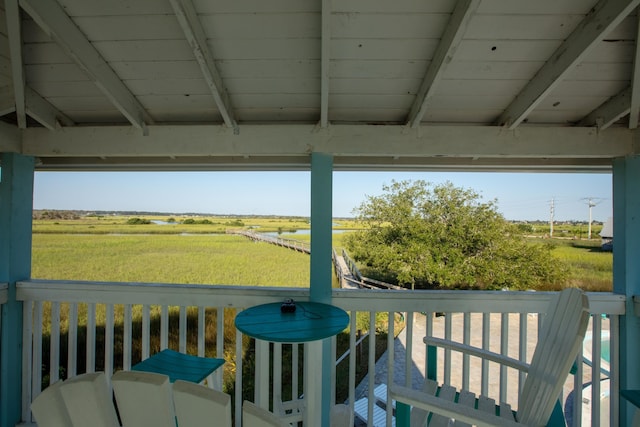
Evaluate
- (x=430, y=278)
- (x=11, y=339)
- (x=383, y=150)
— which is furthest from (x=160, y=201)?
(x=430, y=278)

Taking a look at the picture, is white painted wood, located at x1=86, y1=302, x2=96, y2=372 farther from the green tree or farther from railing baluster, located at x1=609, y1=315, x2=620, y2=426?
the green tree

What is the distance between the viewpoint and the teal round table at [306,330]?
54.9 inches

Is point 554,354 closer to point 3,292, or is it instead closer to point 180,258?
point 3,292

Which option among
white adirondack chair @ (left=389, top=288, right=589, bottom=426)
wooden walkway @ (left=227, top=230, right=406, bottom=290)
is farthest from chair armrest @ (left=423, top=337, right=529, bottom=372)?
wooden walkway @ (left=227, top=230, right=406, bottom=290)

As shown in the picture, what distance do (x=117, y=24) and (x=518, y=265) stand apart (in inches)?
350

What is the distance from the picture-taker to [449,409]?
1029mm

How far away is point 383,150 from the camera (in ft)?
6.48

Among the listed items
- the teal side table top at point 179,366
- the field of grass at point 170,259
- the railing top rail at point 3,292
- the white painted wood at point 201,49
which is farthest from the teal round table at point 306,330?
the field of grass at point 170,259

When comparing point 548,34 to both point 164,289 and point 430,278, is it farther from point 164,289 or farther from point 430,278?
point 430,278

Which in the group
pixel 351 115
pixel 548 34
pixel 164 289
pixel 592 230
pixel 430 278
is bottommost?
pixel 430 278

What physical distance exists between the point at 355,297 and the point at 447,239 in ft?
21.6

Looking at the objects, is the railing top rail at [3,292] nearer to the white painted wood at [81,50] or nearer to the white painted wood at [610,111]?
the white painted wood at [81,50]

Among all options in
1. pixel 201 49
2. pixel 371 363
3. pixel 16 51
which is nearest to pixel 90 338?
pixel 16 51

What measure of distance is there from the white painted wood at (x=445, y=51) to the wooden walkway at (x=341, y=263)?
303cm
